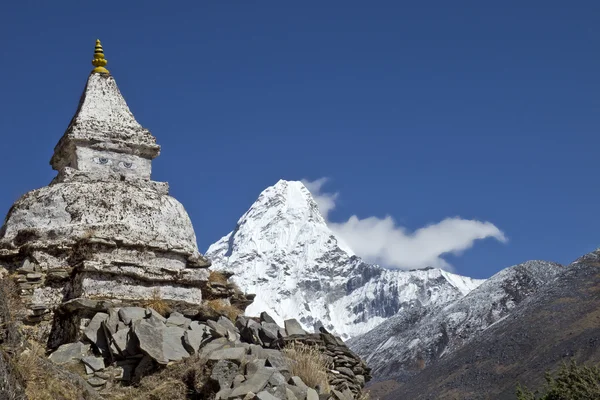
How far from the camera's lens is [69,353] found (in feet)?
38.4

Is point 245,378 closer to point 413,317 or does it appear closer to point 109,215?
point 109,215

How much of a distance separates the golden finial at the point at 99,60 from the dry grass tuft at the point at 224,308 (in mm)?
5643

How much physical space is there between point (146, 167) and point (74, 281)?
3.62 meters

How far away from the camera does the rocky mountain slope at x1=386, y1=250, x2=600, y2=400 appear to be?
5484 cm

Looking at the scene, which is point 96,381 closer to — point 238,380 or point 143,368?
point 143,368

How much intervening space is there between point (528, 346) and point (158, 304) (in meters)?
51.7

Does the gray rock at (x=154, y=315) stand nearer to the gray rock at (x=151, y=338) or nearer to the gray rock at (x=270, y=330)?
the gray rock at (x=151, y=338)

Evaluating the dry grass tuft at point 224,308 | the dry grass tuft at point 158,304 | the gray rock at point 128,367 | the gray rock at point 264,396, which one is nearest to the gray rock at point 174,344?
the gray rock at point 128,367

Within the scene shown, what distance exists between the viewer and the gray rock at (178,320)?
12469mm

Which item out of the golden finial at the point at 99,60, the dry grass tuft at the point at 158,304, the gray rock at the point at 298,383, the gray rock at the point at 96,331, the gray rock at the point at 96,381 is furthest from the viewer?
the golden finial at the point at 99,60

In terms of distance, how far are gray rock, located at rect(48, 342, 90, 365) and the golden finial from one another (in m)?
7.54

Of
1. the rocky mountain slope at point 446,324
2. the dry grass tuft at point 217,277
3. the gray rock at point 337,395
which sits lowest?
the gray rock at point 337,395

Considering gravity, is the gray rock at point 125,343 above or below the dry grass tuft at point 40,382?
above

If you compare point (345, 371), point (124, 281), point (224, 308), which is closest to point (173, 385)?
point (345, 371)
